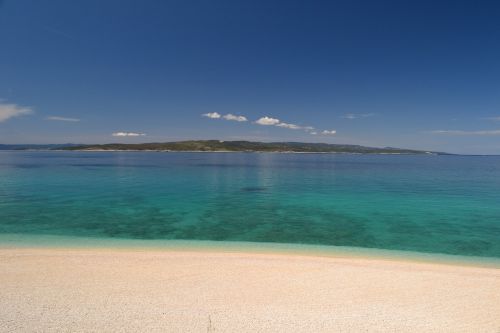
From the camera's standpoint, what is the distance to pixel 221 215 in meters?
24.8

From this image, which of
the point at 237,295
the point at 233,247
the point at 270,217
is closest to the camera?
the point at 237,295

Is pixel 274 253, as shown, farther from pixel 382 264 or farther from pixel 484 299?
pixel 484 299

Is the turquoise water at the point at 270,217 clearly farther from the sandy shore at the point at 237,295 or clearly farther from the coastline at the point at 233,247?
the sandy shore at the point at 237,295

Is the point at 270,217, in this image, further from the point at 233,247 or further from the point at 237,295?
the point at 237,295

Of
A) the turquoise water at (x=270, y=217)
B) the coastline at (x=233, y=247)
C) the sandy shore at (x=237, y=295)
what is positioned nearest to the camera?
the sandy shore at (x=237, y=295)

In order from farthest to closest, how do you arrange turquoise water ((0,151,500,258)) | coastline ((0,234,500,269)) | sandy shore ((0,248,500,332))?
1. turquoise water ((0,151,500,258))
2. coastline ((0,234,500,269))
3. sandy shore ((0,248,500,332))

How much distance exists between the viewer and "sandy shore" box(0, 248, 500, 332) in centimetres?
753

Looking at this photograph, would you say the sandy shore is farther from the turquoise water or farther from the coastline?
the turquoise water

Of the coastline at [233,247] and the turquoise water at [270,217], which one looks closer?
the coastline at [233,247]

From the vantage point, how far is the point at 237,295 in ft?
30.1

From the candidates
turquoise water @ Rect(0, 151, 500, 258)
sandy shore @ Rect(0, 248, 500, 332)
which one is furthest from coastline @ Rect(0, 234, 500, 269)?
sandy shore @ Rect(0, 248, 500, 332)

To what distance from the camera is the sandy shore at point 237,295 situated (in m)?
7.53

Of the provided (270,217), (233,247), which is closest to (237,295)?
(233,247)

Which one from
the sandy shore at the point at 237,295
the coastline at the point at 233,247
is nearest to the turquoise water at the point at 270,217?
the coastline at the point at 233,247
